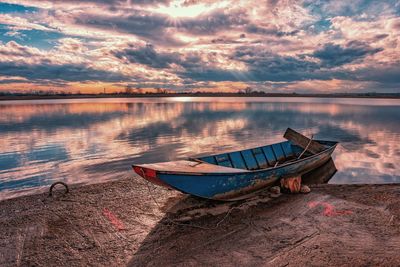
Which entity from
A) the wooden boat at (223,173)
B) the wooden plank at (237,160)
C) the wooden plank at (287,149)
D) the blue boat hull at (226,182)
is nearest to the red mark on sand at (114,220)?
the wooden boat at (223,173)

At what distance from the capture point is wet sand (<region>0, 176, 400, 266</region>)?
6.96m

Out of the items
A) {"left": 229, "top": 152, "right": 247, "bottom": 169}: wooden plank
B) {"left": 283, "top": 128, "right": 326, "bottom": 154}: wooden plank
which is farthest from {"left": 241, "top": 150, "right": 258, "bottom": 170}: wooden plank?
{"left": 283, "top": 128, "right": 326, "bottom": 154}: wooden plank

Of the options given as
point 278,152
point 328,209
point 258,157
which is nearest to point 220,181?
point 328,209

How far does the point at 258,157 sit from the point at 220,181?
18.3ft

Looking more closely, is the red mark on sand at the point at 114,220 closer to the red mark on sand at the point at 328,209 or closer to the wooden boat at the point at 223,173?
the wooden boat at the point at 223,173

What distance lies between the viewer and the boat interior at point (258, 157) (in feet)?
41.5

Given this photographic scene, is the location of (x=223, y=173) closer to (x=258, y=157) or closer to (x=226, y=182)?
(x=226, y=182)

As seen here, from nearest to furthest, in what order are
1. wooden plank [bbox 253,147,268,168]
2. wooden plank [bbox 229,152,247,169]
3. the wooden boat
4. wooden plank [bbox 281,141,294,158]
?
the wooden boat < wooden plank [bbox 229,152,247,169] < wooden plank [bbox 253,147,268,168] < wooden plank [bbox 281,141,294,158]

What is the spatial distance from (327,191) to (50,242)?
11.0 meters

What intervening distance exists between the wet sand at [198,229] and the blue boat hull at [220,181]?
52 cm

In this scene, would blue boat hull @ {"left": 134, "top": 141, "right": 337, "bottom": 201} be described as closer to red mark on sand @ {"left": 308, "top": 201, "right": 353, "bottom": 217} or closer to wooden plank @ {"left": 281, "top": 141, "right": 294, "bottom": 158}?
red mark on sand @ {"left": 308, "top": 201, "right": 353, "bottom": 217}

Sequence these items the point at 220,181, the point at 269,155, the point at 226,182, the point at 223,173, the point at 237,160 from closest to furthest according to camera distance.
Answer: the point at 223,173 → the point at 220,181 → the point at 226,182 → the point at 237,160 → the point at 269,155

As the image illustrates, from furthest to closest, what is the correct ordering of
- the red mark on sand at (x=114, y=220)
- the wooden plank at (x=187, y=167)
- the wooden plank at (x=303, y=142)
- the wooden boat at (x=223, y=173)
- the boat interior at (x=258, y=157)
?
the wooden plank at (x=303, y=142) < the boat interior at (x=258, y=157) < the wooden plank at (x=187, y=167) < the wooden boat at (x=223, y=173) < the red mark on sand at (x=114, y=220)

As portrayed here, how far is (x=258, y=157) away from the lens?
49.0 feet
